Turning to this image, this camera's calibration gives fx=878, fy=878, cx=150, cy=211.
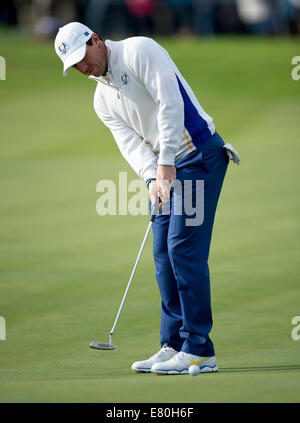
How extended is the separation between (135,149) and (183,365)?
1242 millimetres

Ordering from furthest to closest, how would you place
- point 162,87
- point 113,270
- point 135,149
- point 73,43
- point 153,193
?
point 113,270 → point 135,149 → point 153,193 → point 73,43 → point 162,87

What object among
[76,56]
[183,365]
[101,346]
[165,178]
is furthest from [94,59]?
[183,365]

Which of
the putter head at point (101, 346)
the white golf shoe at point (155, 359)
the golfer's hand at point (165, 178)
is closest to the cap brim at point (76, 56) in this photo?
the golfer's hand at point (165, 178)

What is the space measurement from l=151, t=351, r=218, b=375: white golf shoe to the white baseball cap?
65.4 inches

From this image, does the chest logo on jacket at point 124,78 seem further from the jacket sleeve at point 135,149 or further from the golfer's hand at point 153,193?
the golfer's hand at point 153,193

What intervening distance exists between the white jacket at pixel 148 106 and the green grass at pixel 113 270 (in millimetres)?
1201

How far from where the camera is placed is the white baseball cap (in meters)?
4.58

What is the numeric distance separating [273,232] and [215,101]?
12310 mm

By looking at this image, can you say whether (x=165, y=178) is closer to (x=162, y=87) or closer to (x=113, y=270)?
(x=162, y=87)

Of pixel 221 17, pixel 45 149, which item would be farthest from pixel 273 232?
pixel 221 17

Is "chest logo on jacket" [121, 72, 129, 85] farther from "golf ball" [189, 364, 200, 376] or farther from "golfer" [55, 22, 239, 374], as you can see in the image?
"golf ball" [189, 364, 200, 376]

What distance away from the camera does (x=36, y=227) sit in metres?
9.73

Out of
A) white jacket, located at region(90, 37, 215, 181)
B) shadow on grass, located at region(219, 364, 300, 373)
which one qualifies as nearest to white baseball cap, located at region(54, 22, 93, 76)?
white jacket, located at region(90, 37, 215, 181)

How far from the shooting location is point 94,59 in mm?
4633
